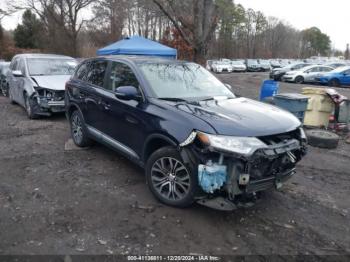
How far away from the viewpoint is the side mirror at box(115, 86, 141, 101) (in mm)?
3949

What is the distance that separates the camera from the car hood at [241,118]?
127 inches

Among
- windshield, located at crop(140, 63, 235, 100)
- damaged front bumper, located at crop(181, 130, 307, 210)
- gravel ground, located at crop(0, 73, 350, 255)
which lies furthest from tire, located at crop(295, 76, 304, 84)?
damaged front bumper, located at crop(181, 130, 307, 210)

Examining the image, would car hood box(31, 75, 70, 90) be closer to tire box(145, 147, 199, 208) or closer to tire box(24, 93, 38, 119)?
tire box(24, 93, 38, 119)

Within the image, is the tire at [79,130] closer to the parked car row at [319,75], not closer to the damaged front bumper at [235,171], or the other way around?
the damaged front bumper at [235,171]

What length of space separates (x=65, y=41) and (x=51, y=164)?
100 feet

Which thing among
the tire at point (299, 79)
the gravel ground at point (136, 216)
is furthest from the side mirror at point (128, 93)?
the tire at point (299, 79)

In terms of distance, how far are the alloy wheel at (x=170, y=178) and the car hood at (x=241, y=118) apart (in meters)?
0.63

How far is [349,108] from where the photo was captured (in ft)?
25.8

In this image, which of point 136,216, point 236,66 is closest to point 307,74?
point 236,66

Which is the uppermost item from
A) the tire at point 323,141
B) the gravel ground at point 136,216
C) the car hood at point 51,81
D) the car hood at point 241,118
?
the car hood at point 51,81

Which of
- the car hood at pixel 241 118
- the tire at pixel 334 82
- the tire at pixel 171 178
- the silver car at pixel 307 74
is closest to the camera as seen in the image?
the car hood at pixel 241 118

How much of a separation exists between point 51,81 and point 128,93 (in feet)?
16.6

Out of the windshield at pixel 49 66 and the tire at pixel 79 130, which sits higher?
the windshield at pixel 49 66

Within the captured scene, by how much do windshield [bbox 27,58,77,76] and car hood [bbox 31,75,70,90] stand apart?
0.29m
